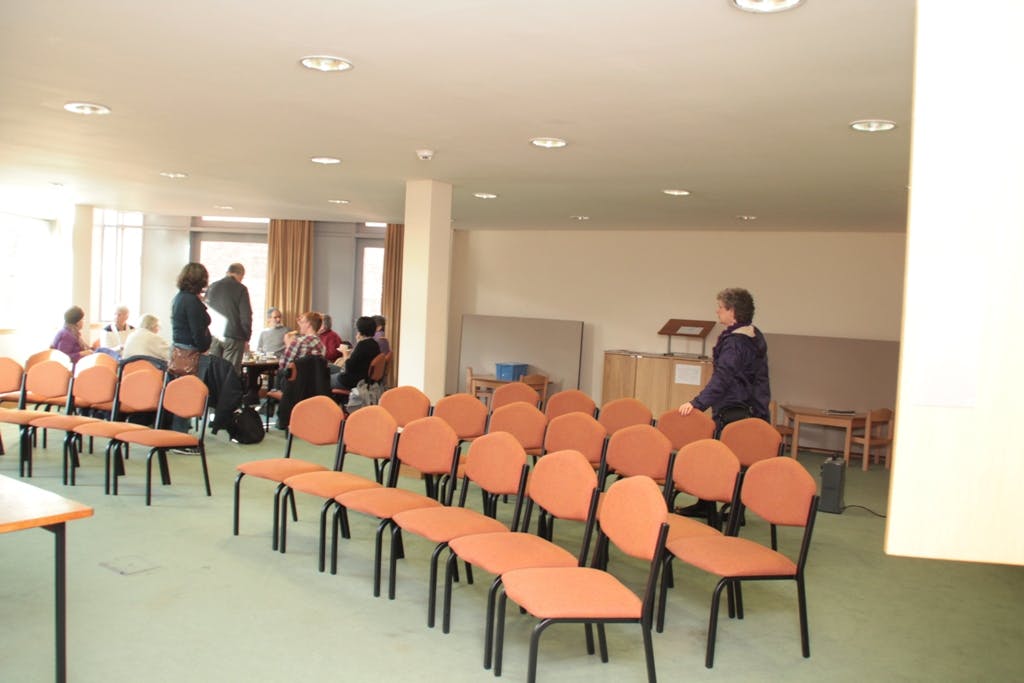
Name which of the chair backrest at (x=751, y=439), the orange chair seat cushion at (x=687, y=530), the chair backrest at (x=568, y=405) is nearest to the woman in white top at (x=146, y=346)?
the chair backrest at (x=568, y=405)

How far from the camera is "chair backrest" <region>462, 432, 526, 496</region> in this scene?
427 centimetres

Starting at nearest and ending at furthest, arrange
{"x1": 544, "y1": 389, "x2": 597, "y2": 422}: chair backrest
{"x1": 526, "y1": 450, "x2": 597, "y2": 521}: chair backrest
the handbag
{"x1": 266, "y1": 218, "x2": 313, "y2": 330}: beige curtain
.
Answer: {"x1": 526, "y1": 450, "x2": 597, "y2": 521}: chair backrest
{"x1": 544, "y1": 389, "x2": 597, "y2": 422}: chair backrest
the handbag
{"x1": 266, "y1": 218, "x2": 313, "y2": 330}: beige curtain

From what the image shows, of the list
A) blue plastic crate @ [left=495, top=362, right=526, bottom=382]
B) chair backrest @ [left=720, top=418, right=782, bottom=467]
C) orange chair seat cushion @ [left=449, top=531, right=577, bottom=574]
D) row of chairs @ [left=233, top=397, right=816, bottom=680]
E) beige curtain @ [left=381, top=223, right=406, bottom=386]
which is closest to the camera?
row of chairs @ [left=233, top=397, right=816, bottom=680]

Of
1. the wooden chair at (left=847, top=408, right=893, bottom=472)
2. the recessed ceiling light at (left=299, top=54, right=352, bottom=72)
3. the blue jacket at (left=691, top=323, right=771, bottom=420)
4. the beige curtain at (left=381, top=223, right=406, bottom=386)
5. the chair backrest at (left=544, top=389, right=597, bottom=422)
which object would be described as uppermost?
the recessed ceiling light at (left=299, top=54, right=352, bottom=72)

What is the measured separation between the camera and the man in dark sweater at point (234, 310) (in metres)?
8.81

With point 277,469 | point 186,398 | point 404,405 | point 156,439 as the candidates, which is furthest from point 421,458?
point 186,398

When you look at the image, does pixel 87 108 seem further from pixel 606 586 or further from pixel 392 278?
pixel 392 278

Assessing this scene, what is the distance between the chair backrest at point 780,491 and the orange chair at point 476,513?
1.10 metres

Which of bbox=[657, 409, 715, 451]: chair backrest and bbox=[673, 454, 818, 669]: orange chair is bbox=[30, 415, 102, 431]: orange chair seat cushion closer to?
bbox=[657, 409, 715, 451]: chair backrest

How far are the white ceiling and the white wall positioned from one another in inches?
86.5

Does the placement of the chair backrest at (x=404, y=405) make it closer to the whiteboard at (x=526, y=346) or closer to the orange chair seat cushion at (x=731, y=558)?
the orange chair seat cushion at (x=731, y=558)

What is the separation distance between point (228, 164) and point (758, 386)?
190 inches

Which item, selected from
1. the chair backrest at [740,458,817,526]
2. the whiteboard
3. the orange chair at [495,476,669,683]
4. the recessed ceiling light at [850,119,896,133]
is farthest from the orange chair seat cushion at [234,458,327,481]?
the whiteboard

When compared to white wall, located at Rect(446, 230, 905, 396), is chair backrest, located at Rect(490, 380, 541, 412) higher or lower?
lower
